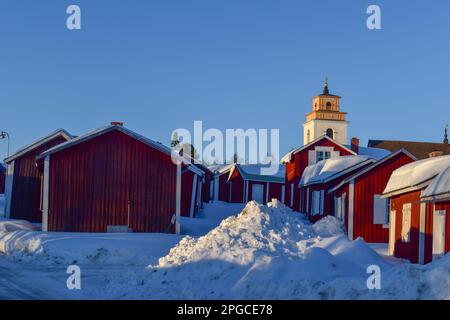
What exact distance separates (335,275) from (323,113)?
65953mm

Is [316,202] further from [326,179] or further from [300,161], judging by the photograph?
[300,161]

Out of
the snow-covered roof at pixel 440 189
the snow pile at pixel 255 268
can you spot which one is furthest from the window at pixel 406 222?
the snow pile at pixel 255 268

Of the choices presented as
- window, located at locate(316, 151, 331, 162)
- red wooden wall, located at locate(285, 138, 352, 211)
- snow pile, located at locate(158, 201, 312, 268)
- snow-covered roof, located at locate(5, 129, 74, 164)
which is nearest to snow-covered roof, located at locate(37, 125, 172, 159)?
snow-covered roof, located at locate(5, 129, 74, 164)

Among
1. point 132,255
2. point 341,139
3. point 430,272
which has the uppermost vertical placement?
point 341,139

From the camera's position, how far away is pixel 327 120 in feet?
246

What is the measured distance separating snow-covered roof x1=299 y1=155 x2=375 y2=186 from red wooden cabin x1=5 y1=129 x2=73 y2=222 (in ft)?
45.7

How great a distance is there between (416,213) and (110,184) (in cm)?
1179

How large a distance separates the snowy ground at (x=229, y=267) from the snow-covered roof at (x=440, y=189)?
276cm

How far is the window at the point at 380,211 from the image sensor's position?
27.1m

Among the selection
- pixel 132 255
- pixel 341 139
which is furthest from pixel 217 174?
pixel 132 255

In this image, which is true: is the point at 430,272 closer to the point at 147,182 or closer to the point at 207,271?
the point at 207,271

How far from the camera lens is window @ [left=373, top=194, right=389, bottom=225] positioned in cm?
2714

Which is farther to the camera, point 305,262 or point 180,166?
point 180,166
